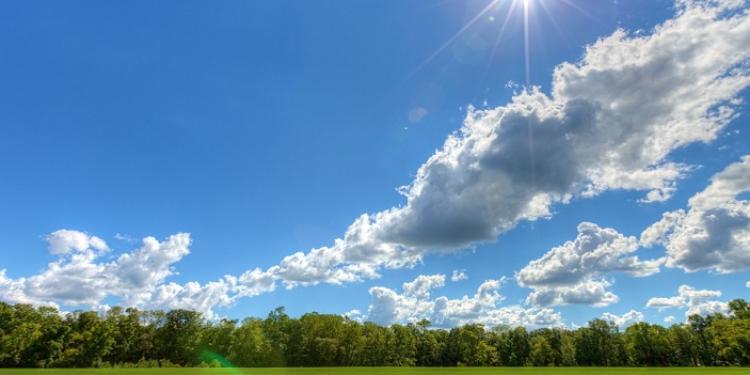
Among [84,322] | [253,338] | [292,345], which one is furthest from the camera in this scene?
[292,345]

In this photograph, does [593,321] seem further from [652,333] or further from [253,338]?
[253,338]

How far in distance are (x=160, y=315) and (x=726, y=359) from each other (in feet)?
472

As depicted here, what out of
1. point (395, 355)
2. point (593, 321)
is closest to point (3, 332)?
point (395, 355)

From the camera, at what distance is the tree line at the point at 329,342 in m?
96.0

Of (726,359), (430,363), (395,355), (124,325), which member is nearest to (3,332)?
(124,325)

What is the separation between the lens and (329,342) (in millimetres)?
114688

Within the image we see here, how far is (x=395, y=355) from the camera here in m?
124

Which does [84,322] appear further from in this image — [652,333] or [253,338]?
[652,333]

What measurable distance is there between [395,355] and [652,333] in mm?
71673

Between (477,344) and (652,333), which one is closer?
(652,333)

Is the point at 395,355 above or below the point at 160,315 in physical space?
below

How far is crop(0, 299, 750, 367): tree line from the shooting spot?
315ft

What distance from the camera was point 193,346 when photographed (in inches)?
4254

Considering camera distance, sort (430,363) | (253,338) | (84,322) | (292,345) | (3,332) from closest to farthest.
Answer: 1. (3,332)
2. (84,322)
3. (253,338)
4. (292,345)
5. (430,363)
